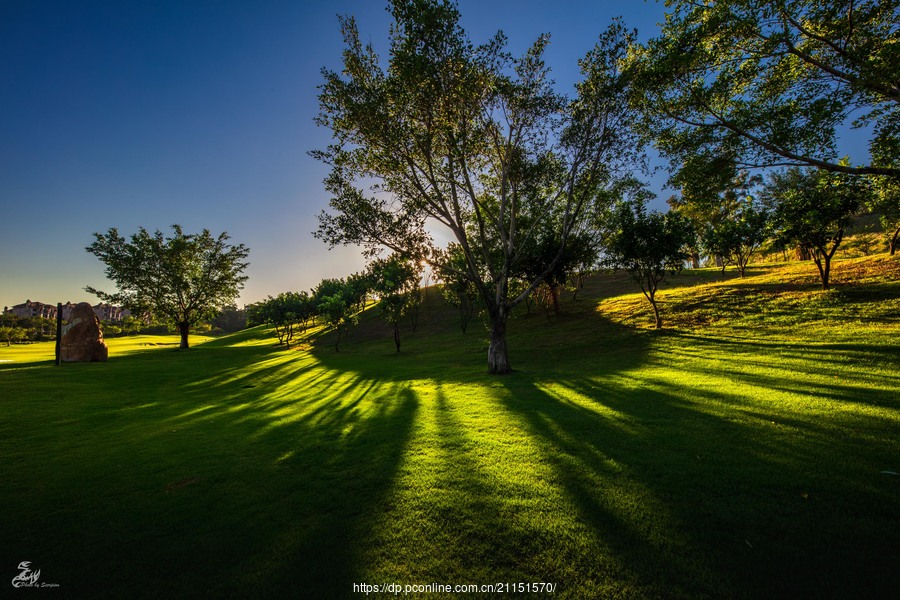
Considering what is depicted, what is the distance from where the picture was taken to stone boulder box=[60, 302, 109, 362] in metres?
27.5

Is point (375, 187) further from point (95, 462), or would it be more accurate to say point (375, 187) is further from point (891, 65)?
point (891, 65)

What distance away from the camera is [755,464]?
5.49 metres

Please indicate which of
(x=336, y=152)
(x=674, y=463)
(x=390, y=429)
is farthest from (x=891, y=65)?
(x=336, y=152)

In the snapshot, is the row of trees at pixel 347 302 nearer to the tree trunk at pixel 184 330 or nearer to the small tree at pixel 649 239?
the tree trunk at pixel 184 330

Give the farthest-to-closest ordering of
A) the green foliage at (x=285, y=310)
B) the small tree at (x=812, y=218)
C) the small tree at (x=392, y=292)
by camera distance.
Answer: the green foliage at (x=285, y=310) < the small tree at (x=392, y=292) < the small tree at (x=812, y=218)

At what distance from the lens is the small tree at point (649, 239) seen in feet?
83.9

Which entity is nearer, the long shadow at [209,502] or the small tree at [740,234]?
the long shadow at [209,502]

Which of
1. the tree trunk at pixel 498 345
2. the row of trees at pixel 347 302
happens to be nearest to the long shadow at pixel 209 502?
the tree trunk at pixel 498 345

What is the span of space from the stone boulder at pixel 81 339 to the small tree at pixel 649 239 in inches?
1803
